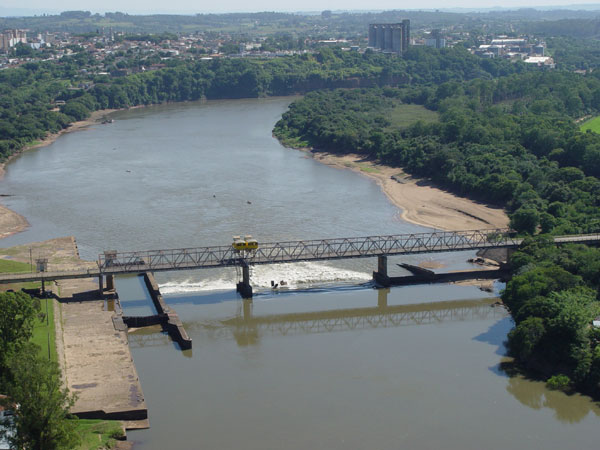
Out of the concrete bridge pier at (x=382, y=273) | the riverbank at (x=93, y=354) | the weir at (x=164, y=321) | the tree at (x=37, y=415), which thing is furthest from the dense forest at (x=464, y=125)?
the tree at (x=37, y=415)

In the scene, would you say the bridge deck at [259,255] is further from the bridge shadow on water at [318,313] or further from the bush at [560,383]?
the bush at [560,383]

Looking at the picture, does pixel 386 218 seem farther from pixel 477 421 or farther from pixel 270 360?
pixel 477 421

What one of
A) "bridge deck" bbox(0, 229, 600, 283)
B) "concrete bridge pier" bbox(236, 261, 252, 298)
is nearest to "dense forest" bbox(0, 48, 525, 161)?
"bridge deck" bbox(0, 229, 600, 283)

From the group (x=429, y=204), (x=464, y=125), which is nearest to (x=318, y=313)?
(x=429, y=204)

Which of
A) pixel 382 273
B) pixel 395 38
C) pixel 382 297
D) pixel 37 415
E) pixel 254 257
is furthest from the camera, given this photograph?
pixel 395 38

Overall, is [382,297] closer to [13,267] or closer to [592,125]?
[13,267]

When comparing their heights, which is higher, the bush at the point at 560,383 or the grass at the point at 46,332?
the grass at the point at 46,332
